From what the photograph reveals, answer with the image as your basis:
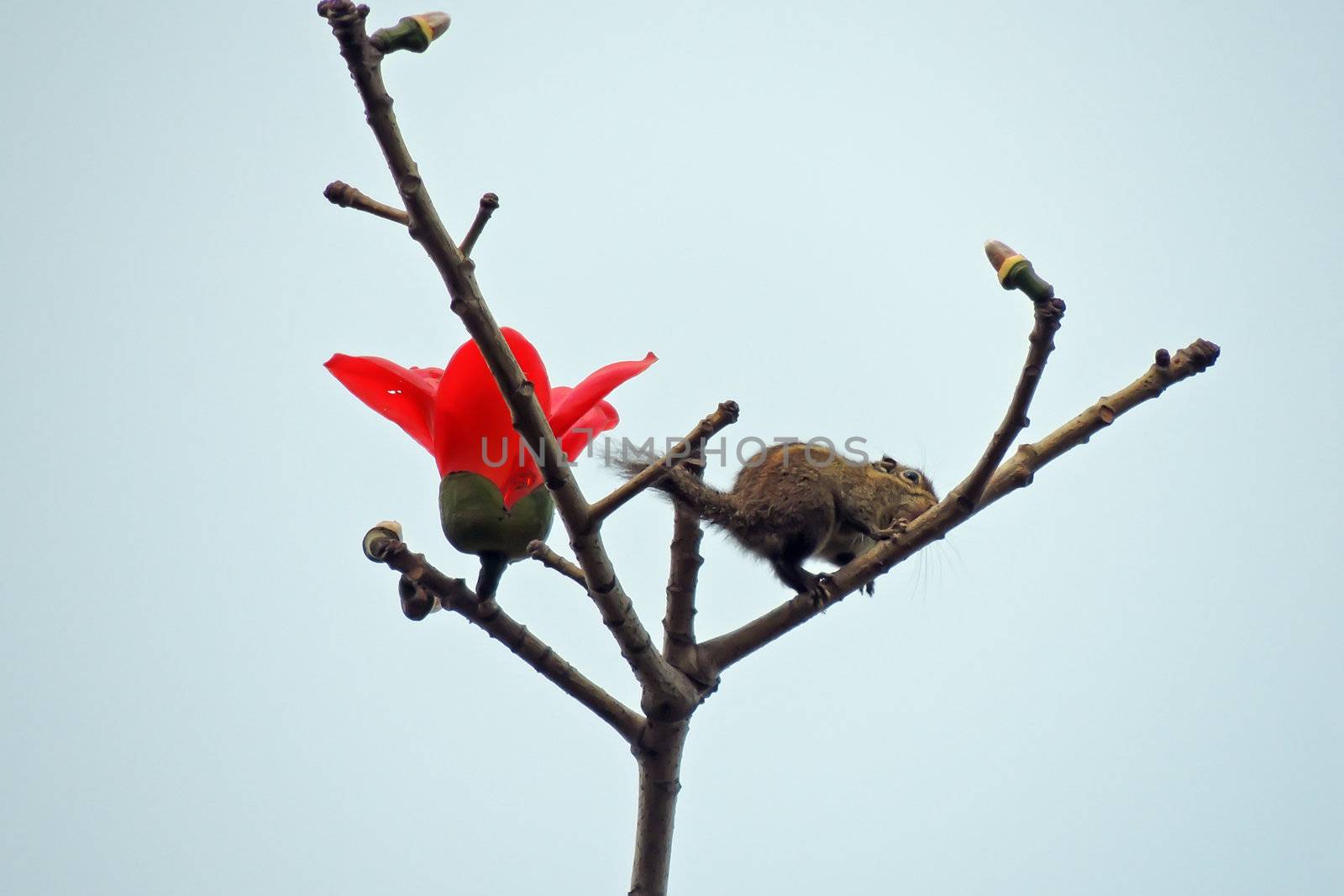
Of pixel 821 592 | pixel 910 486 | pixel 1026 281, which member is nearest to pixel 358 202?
pixel 1026 281

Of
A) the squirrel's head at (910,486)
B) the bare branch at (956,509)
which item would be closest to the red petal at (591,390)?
the bare branch at (956,509)

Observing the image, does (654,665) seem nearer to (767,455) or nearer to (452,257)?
(452,257)

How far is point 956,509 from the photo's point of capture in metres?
2.32

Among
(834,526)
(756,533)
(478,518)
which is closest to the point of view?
(478,518)

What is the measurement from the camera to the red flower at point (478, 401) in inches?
78.1

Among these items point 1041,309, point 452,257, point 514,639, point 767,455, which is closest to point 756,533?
point 767,455

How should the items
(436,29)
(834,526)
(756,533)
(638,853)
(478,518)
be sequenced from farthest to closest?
(834,526)
(756,533)
(638,853)
(478,518)
(436,29)

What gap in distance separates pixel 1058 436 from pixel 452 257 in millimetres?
1320

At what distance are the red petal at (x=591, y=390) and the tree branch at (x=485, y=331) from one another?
0.15 metres

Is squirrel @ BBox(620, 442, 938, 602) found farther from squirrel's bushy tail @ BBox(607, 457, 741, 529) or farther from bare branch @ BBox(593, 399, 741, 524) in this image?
bare branch @ BBox(593, 399, 741, 524)

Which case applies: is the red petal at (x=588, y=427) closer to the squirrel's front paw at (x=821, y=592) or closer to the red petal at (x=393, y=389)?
the red petal at (x=393, y=389)

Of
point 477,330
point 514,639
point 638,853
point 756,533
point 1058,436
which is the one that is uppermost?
point 756,533

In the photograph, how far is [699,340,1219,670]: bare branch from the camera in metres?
2.23

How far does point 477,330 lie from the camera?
1.69 metres
